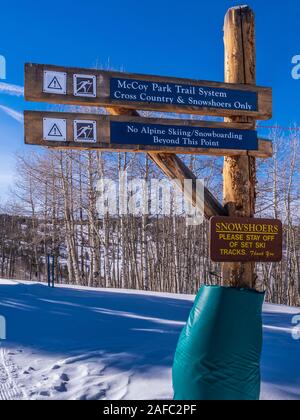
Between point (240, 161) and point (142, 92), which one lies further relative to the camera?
point (240, 161)

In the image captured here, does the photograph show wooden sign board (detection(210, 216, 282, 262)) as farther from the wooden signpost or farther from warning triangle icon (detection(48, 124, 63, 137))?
warning triangle icon (detection(48, 124, 63, 137))

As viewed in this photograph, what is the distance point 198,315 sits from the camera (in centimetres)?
303

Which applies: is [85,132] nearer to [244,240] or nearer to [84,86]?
[84,86]

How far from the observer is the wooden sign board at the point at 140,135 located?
138 inches

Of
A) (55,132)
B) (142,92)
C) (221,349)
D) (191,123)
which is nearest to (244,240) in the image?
(221,349)

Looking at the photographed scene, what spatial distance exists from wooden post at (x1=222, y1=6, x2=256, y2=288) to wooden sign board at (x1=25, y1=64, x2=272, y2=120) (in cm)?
16

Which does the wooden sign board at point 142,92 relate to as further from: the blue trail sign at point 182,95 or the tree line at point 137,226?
the tree line at point 137,226

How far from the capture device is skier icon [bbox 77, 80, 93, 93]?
11.9 feet

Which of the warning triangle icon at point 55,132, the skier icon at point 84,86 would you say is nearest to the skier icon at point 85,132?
the warning triangle icon at point 55,132

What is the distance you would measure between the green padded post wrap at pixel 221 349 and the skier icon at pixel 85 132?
5.39 feet

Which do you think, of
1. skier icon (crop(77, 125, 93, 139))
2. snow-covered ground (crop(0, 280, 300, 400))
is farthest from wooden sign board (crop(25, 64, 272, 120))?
snow-covered ground (crop(0, 280, 300, 400))

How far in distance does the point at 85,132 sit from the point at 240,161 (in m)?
1.48

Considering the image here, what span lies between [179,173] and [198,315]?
4.54ft

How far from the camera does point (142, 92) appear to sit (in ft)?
12.3
